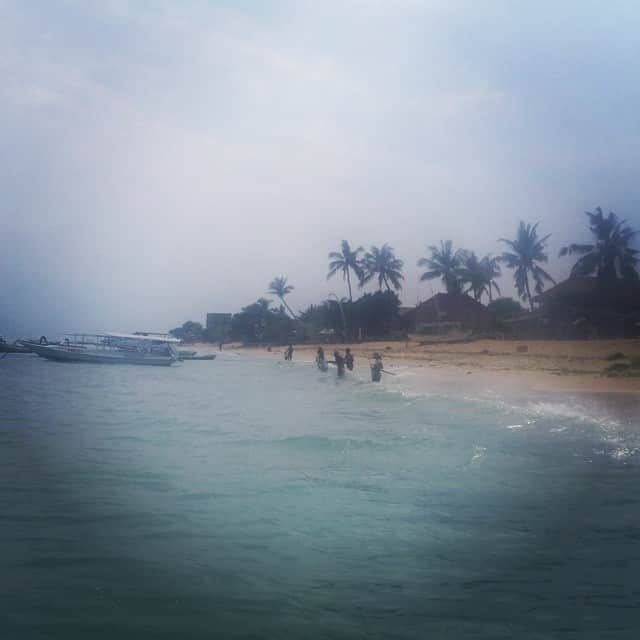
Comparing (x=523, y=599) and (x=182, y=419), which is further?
(x=182, y=419)

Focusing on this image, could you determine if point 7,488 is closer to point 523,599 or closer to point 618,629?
point 523,599

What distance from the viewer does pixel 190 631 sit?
541cm

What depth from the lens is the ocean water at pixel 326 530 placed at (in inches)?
224

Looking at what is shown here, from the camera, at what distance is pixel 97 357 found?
49031 mm

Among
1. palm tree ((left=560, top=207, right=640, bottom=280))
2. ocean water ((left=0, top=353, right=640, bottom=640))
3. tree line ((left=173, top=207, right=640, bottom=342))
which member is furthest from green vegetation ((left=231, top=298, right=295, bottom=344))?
ocean water ((left=0, top=353, right=640, bottom=640))

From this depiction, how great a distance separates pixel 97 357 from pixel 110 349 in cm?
191

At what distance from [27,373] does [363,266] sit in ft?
126

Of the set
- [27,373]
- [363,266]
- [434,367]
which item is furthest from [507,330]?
[27,373]

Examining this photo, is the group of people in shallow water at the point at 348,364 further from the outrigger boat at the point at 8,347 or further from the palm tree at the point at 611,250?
the outrigger boat at the point at 8,347

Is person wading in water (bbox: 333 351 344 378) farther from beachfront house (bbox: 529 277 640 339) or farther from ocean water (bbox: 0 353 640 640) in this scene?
ocean water (bbox: 0 353 640 640)

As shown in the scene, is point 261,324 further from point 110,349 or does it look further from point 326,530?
point 326,530

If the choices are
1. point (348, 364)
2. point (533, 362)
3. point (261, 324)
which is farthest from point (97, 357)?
point (261, 324)

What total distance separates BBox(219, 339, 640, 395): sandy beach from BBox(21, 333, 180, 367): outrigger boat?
1475cm

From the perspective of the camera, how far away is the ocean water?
5.68 meters
